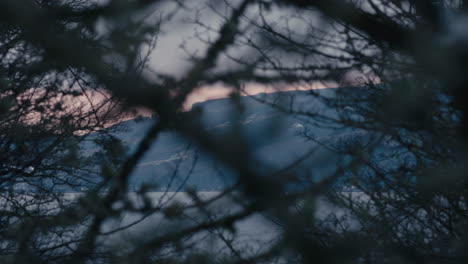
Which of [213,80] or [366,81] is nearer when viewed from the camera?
[213,80]

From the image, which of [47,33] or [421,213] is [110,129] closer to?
[421,213]

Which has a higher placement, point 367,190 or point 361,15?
point 361,15

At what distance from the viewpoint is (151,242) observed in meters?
1.31

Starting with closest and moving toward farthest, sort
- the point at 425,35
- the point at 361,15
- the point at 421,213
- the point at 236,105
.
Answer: the point at 236,105
the point at 425,35
the point at 361,15
the point at 421,213

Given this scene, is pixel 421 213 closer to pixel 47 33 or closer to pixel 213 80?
pixel 213 80

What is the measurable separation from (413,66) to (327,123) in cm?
74

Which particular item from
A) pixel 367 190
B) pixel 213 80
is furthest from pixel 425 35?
pixel 367 190

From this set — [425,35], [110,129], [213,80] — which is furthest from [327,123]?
[110,129]

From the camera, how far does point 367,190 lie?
333 cm

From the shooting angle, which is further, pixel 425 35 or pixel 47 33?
pixel 425 35

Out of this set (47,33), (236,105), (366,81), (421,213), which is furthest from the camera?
(421,213)

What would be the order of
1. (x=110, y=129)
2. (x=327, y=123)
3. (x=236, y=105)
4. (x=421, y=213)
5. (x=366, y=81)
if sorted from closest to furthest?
1. (x=236, y=105)
2. (x=327, y=123)
3. (x=366, y=81)
4. (x=421, y=213)
5. (x=110, y=129)

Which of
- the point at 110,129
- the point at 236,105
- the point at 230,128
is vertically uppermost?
the point at 110,129

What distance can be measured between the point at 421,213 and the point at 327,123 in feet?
4.10
